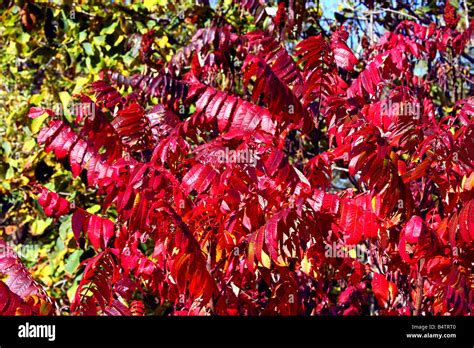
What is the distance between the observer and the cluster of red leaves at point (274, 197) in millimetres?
2412

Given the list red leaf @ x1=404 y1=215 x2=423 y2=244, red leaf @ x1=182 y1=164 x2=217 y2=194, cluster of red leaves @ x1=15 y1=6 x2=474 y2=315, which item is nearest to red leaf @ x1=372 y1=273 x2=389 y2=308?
cluster of red leaves @ x1=15 y1=6 x2=474 y2=315

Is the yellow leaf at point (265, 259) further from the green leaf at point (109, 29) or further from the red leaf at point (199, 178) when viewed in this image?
the green leaf at point (109, 29)

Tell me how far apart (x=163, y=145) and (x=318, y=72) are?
30.2 inches

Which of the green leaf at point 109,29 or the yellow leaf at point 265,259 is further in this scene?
the green leaf at point 109,29

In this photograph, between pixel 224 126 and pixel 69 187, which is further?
pixel 69 187

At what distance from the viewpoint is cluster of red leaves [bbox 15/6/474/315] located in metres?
2.41

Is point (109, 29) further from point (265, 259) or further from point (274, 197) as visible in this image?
point (265, 259)

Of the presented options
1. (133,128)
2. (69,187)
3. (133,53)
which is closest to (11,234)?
(69,187)

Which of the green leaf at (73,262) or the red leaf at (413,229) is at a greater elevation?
the red leaf at (413,229)

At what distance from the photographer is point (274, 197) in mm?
2598

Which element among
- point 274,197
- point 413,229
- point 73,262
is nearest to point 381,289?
point 413,229

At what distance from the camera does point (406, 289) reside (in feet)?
10.2

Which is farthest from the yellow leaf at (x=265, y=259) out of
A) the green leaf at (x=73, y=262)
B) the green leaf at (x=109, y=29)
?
the green leaf at (x=109, y=29)

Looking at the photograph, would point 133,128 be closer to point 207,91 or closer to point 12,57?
point 207,91
